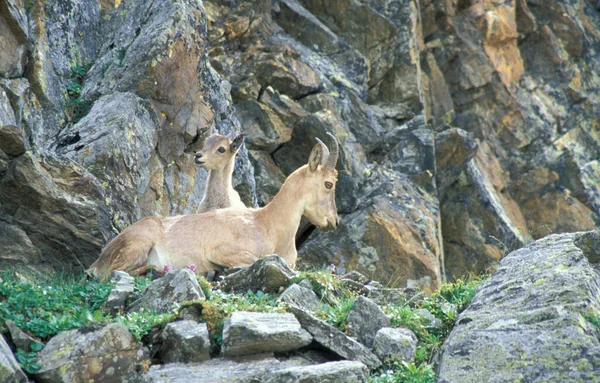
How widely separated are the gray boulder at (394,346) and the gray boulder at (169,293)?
70.7 inches

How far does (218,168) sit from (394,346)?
7.94 m

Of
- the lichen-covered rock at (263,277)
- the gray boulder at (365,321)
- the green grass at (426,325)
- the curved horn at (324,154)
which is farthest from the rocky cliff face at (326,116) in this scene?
the curved horn at (324,154)

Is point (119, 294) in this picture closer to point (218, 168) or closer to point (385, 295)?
point (385, 295)

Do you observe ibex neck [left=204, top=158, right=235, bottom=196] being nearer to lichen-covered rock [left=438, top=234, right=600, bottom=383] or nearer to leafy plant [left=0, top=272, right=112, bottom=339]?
leafy plant [left=0, top=272, right=112, bottom=339]

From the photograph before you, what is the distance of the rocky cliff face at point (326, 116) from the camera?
41.9 ft

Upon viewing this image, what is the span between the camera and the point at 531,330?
7301mm

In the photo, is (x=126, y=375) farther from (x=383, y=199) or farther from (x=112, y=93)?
(x=383, y=199)

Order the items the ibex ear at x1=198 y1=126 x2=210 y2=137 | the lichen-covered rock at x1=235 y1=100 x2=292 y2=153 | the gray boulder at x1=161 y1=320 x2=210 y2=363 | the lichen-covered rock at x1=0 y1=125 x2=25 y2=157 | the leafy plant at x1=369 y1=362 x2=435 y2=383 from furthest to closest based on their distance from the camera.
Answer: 1. the lichen-covered rock at x1=235 y1=100 x2=292 y2=153
2. the ibex ear at x1=198 y1=126 x2=210 y2=137
3. the lichen-covered rock at x1=0 y1=125 x2=25 y2=157
4. the leafy plant at x1=369 y1=362 x2=435 y2=383
5. the gray boulder at x1=161 y1=320 x2=210 y2=363

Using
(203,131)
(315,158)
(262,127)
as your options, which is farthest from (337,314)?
(262,127)

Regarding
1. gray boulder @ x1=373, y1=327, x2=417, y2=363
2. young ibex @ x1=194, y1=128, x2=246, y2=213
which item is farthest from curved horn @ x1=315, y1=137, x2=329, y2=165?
gray boulder @ x1=373, y1=327, x2=417, y2=363

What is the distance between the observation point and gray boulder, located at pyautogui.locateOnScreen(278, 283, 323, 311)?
28.9 ft

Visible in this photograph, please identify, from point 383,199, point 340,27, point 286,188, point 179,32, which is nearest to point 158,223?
point 286,188

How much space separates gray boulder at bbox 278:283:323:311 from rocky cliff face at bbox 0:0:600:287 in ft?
9.37

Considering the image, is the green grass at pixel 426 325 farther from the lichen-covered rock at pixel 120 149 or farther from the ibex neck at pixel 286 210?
the lichen-covered rock at pixel 120 149
